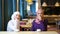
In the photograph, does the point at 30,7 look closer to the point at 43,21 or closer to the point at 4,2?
the point at 4,2

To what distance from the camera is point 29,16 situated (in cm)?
782

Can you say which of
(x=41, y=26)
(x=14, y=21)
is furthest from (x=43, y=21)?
(x=14, y=21)

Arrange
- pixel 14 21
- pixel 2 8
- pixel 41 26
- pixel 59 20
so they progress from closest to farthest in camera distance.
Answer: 1. pixel 14 21
2. pixel 41 26
3. pixel 2 8
4. pixel 59 20

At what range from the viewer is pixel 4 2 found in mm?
4469

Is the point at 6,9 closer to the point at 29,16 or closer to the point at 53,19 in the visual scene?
the point at 29,16

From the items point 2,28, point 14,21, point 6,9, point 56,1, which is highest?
point 56,1

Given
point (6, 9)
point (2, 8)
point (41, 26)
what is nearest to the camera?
point (41, 26)

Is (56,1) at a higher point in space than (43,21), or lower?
higher

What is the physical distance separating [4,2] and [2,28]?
0.77 m

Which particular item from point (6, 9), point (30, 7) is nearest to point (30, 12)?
point (30, 7)

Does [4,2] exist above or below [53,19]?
above

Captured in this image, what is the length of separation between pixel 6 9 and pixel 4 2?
0.72ft

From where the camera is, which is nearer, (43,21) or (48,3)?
(43,21)

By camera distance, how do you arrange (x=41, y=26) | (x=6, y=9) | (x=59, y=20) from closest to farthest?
(x=41, y=26)
(x=6, y=9)
(x=59, y=20)
